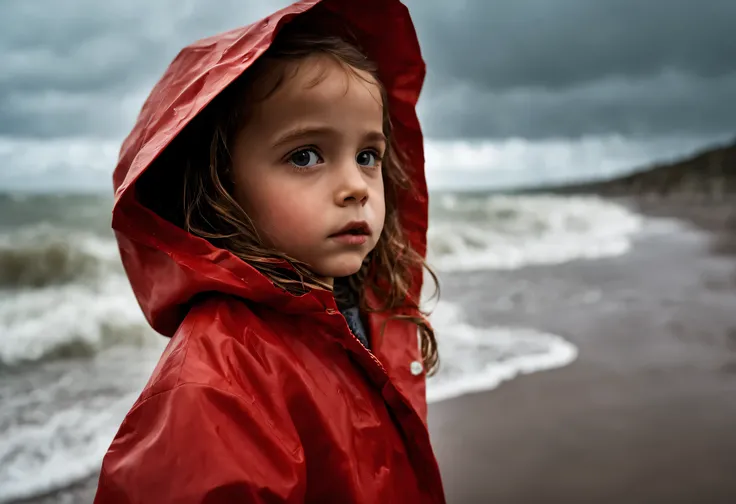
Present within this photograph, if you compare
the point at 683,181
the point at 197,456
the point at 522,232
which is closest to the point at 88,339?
the point at 197,456

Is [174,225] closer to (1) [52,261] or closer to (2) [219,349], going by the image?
(2) [219,349]

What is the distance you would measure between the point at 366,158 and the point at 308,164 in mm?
191

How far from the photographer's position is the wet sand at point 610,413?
2.51 metres

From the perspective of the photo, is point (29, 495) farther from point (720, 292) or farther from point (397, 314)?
point (720, 292)

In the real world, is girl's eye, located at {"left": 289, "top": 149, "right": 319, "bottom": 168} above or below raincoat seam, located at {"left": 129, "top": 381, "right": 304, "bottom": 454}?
above

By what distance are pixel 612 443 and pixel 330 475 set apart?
6.22 feet

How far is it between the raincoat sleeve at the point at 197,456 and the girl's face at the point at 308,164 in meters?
0.39

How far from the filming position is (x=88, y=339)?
4.71m

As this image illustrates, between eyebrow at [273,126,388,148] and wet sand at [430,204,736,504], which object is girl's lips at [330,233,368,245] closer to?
eyebrow at [273,126,388,148]

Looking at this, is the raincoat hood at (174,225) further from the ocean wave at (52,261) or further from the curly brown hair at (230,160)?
the ocean wave at (52,261)

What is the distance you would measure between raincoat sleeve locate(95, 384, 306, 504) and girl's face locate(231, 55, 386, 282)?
39 centimetres

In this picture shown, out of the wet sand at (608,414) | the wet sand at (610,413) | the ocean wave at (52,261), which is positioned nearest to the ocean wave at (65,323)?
the ocean wave at (52,261)

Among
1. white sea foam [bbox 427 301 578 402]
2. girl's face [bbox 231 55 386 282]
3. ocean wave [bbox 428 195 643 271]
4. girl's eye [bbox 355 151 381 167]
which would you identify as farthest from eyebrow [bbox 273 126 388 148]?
ocean wave [bbox 428 195 643 271]

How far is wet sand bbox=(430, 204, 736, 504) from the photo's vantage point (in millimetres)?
2506
